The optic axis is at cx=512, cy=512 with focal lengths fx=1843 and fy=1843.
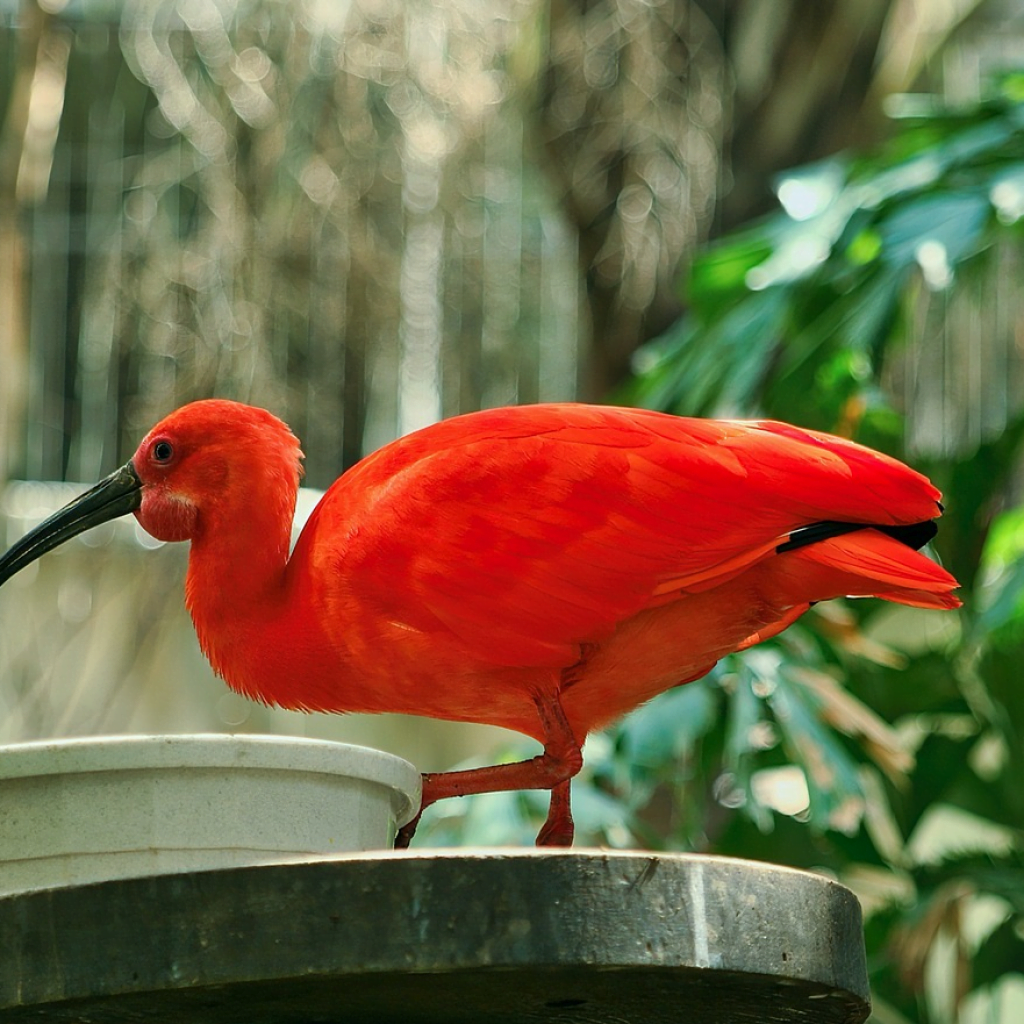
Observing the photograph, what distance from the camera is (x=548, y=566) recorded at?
2705 mm

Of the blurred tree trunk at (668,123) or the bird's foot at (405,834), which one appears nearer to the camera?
the bird's foot at (405,834)

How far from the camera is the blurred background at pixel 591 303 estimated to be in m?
4.44

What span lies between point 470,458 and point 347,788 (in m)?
0.72

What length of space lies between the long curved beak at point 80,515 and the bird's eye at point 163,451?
0.06 metres

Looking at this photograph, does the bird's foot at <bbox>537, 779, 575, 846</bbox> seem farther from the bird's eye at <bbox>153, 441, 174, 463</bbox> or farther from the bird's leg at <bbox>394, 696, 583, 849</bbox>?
the bird's eye at <bbox>153, 441, 174, 463</bbox>

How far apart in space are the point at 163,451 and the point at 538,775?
2.60 feet

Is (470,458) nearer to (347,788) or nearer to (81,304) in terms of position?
(347,788)

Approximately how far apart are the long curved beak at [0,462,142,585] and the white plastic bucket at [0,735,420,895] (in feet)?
3.02

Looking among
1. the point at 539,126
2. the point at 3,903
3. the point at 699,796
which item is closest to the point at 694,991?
the point at 3,903

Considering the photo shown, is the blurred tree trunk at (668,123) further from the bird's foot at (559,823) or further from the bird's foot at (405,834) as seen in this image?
the bird's foot at (405,834)

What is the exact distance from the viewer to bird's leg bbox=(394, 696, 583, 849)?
8.80ft

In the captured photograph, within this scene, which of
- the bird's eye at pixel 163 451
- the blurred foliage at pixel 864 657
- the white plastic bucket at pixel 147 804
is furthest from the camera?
the blurred foliage at pixel 864 657

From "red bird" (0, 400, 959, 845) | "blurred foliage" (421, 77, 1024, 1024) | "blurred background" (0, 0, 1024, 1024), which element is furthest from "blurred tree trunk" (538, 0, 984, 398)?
"red bird" (0, 400, 959, 845)

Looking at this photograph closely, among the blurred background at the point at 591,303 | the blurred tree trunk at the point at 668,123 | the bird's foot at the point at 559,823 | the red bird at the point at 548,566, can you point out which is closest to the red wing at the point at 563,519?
the red bird at the point at 548,566
